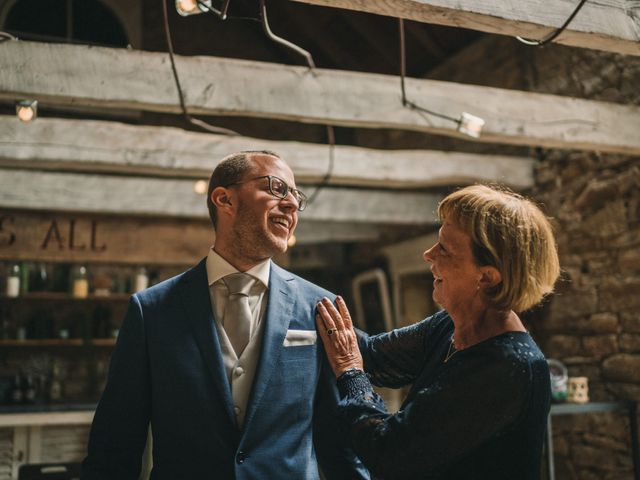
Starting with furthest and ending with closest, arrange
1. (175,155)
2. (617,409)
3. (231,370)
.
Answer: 1. (175,155)
2. (617,409)
3. (231,370)

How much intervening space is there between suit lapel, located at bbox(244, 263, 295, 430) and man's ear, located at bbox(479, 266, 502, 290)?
0.55m

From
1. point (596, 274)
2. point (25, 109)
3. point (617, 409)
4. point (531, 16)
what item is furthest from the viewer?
point (596, 274)

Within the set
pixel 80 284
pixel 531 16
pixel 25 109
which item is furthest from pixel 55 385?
pixel 531 16

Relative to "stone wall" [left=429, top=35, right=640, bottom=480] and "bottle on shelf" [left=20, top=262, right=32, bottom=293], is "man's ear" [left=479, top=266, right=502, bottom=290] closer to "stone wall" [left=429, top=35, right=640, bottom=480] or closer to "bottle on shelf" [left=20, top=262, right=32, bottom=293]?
"stone wall" [left=429, top=35, right=640, bottom=480]

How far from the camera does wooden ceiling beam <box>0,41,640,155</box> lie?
2729mm

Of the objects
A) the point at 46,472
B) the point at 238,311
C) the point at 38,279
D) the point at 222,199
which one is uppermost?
the point at 222,199

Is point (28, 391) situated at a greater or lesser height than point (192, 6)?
lesser

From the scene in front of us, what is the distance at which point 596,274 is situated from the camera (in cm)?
416

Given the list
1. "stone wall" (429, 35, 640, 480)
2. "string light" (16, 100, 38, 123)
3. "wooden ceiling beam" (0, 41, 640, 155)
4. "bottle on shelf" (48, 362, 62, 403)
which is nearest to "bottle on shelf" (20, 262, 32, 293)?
"bottle on shelf" (48, 362, 62, 403)

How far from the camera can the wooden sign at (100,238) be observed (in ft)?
19.1

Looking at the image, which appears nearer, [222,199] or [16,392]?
[222,199]

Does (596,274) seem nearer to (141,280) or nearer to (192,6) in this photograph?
(192,6)

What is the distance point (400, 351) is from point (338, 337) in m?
0.24

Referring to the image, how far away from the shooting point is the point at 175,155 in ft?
12.9
